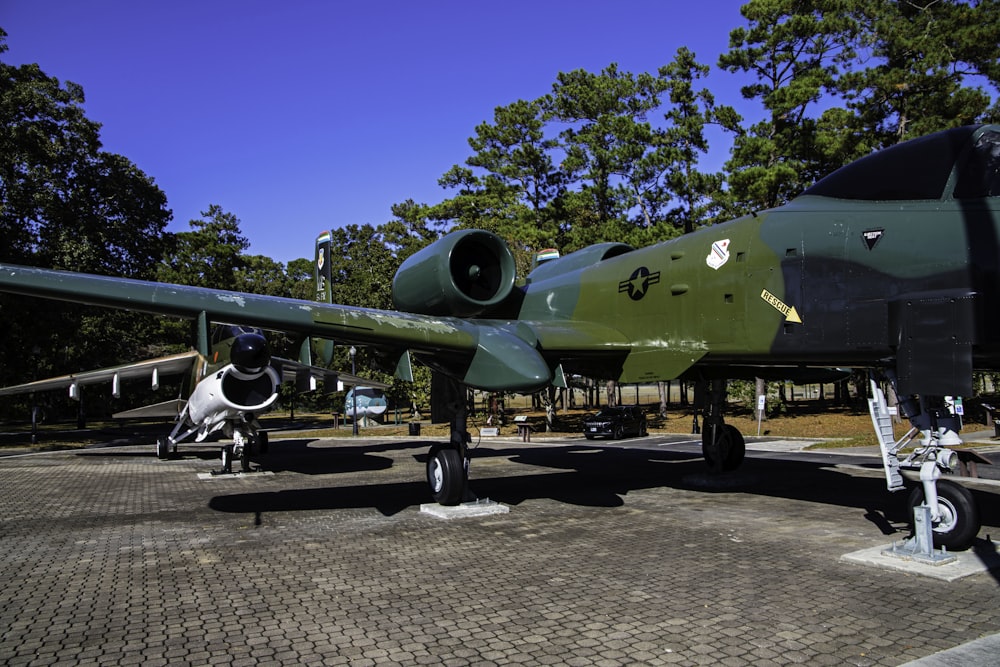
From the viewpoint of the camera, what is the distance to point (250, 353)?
524 inches

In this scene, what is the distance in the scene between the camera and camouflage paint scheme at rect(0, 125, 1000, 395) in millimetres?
6656

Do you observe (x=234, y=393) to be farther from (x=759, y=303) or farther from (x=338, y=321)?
(x=759, y=303)

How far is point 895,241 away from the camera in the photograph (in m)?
7.08

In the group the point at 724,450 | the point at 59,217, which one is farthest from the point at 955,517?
the point at 59,217

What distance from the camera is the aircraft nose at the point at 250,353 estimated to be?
1327cm

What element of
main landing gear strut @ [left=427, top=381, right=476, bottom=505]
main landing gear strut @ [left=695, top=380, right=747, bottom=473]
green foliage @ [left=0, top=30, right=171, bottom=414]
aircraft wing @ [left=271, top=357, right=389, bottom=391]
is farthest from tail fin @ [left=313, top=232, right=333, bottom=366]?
Answer: green foliage @ [left=0, top=30, right=171, bottom=414]

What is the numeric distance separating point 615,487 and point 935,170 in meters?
7.71

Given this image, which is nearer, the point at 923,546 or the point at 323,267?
the point at 923,546

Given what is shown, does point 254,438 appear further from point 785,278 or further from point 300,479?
point 785,278

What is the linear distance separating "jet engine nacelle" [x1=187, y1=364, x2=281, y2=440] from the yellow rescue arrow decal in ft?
37.7

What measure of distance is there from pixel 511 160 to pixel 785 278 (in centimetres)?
3404

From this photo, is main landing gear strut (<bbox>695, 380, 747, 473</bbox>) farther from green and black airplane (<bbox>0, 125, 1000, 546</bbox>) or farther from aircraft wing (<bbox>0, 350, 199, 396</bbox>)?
aircraft wing (<bbox>0, 350, 199, 396</bbox>)

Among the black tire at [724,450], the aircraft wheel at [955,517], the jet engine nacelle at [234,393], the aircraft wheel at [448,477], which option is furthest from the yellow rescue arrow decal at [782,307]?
the jet engine nacelle at [234,393]

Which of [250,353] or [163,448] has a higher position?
[250,353]
